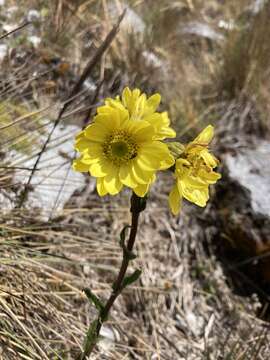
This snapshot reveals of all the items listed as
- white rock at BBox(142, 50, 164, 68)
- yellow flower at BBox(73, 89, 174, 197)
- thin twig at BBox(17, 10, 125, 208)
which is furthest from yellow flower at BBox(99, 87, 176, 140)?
white rock at BBox(142, 50, 164, 68)

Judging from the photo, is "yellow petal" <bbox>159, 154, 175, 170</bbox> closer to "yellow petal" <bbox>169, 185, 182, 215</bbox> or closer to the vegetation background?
"yellow petal" <bbox>169, 185, 182, 215</bbox>

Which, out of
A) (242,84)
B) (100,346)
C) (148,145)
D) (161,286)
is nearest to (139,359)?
(100,346)

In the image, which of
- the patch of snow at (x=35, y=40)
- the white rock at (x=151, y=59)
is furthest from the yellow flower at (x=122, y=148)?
the white rock at (x=151, y=59)

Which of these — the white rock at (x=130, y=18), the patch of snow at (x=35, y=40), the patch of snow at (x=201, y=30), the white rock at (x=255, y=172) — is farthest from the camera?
the patch of snow at (x=201, y=30)

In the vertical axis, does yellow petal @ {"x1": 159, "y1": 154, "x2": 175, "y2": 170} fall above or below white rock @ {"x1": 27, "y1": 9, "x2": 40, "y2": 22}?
below

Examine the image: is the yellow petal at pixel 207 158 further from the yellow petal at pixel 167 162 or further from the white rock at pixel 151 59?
the white rock at pixel 151 59

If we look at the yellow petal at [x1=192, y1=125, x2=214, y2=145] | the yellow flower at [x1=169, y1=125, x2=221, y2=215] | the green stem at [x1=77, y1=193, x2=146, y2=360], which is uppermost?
the yellow petal at [x1=192, y1=125, x2=214, y2=145]

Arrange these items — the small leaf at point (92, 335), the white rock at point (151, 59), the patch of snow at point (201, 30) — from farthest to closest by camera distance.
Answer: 1. the patch of snow at point (201, 30)
2. the white rock at point (151, 59)
3. the small leaf at point (92, 335)
